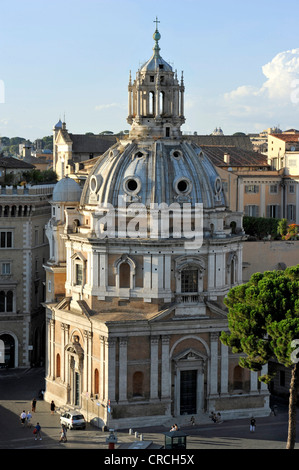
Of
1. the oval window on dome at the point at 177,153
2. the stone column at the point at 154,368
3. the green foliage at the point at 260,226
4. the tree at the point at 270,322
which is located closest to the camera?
the tree at the point at 270,322

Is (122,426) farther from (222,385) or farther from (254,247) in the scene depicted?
(254,247)

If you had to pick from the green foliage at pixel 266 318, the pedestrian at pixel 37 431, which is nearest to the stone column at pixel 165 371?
the green foliage at pixel 266 318

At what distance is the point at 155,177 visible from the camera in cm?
5484

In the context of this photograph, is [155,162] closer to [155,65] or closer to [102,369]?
[155,65]

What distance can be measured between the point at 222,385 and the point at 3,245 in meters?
20.4

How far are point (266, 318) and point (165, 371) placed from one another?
10.4m

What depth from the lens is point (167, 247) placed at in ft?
177

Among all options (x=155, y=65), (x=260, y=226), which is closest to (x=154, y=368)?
(x=155, y=65)

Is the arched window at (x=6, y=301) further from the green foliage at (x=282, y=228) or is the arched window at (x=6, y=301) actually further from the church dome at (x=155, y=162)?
the green foliage at (x=282, y=228)

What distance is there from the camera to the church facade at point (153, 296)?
53.4 meters

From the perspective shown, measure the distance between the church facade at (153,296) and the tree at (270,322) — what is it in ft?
23.9
